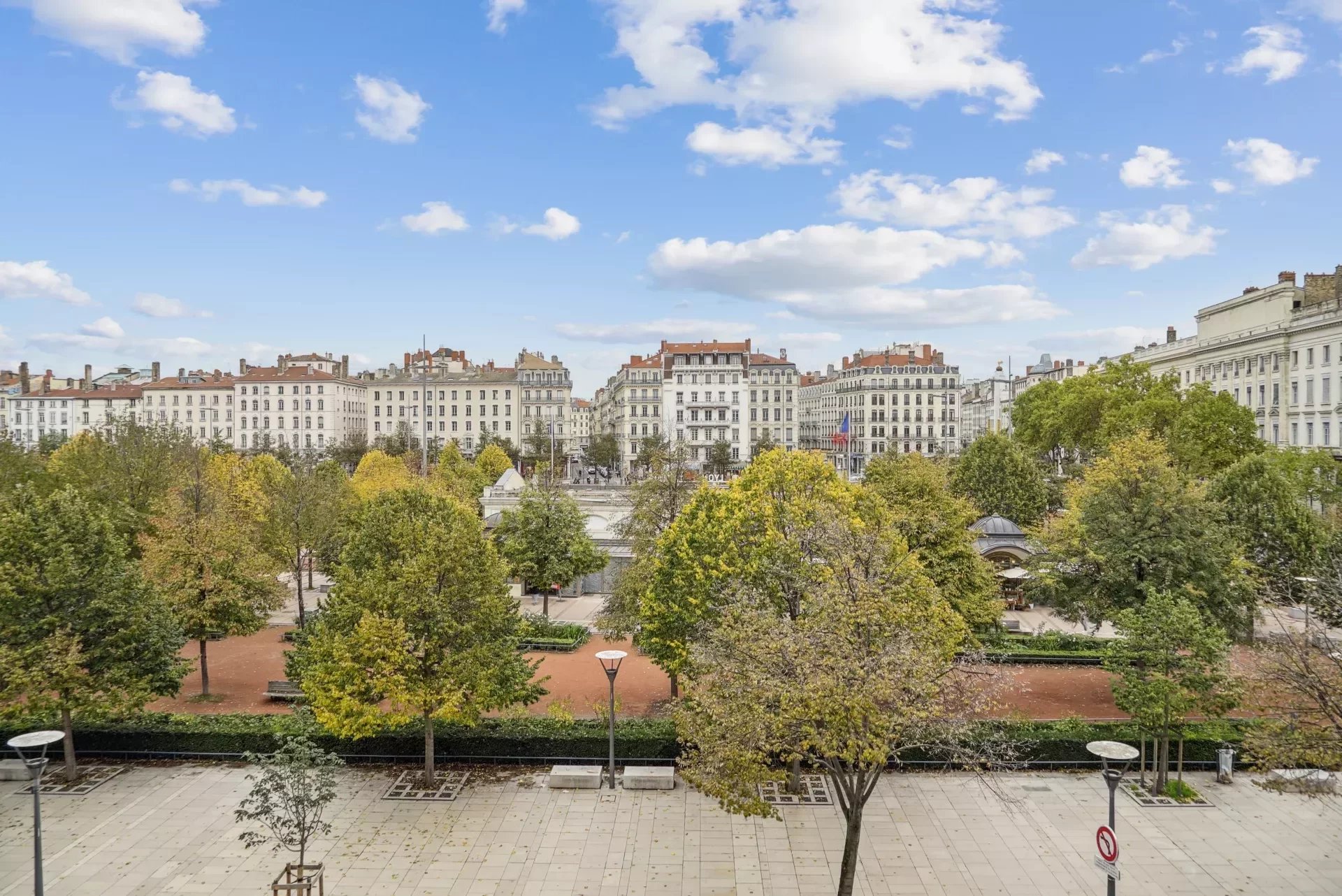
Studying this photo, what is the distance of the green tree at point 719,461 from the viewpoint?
93.9 meters

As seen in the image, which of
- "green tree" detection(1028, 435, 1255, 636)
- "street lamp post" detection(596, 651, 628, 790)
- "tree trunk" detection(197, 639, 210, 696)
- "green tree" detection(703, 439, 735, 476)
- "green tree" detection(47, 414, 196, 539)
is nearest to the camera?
"street lamp post" detection(596, 651, 628, 790)

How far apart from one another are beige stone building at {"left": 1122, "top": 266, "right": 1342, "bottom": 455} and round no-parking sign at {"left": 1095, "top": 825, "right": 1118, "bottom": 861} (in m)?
55.5

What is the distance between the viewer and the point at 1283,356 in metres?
63.2

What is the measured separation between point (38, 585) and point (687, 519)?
15.5 meters

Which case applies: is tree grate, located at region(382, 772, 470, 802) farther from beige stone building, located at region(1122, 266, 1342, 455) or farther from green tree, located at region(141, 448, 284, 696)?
beige stone building, located at region(1122, 266, 1342, 455)

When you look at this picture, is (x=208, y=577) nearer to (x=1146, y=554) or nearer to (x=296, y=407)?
(x=1146, y=554)

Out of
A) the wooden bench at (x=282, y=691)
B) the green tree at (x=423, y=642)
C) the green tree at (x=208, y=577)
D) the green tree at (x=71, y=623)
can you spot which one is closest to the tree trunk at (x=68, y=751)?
the green tree at (x=71, y=623)

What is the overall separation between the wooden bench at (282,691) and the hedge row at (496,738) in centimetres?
446

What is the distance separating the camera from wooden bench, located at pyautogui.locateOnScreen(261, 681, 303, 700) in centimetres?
2688

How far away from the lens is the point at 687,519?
25000mm

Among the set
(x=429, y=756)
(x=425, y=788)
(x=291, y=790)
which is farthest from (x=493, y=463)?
(x=291, y=790)

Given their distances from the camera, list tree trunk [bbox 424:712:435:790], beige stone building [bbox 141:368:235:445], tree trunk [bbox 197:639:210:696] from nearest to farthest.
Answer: tree trunk [bbox 424:712:435:790] → tree trunk [bbox 197:639:210:696] → beige stone building [bbox 141:368:235:445]

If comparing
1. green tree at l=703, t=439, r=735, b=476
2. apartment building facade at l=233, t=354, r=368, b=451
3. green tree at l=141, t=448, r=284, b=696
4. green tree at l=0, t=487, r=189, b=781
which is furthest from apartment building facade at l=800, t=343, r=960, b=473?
green tree at l=0, t=487, r=189, b=781

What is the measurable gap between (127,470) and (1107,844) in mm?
38595
